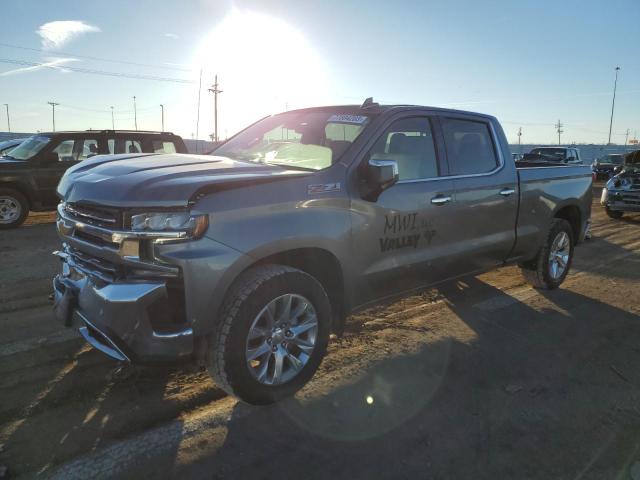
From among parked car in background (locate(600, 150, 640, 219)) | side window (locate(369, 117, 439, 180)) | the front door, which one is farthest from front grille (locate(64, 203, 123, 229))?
parked car in background (locate(600, 150, 640, 219))

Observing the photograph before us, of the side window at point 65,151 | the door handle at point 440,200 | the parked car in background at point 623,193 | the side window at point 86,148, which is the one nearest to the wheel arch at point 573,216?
the door handle at point 440,200

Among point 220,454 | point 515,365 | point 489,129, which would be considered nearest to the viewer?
point 220,454

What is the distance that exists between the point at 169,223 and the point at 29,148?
8817 millimetres

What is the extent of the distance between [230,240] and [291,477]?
1264 millimetres

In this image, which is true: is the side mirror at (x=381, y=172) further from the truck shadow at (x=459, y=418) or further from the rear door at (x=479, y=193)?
the truck shadow at (x=459, y=418)

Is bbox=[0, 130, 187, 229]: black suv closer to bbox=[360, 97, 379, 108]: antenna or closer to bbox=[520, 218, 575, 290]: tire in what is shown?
bbox=[360, 97, 379, 108]: antenna

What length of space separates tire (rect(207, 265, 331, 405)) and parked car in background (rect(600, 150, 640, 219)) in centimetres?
1132

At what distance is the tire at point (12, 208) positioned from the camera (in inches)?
353

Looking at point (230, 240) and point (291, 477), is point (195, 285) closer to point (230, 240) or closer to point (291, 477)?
point (230, 240)

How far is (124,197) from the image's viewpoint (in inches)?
102

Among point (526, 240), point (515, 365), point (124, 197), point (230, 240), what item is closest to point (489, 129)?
point (526, 240)

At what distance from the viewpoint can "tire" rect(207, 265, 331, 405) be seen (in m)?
2.74

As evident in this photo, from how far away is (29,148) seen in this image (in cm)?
958

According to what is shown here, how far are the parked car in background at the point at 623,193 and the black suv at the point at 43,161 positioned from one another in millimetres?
11158
